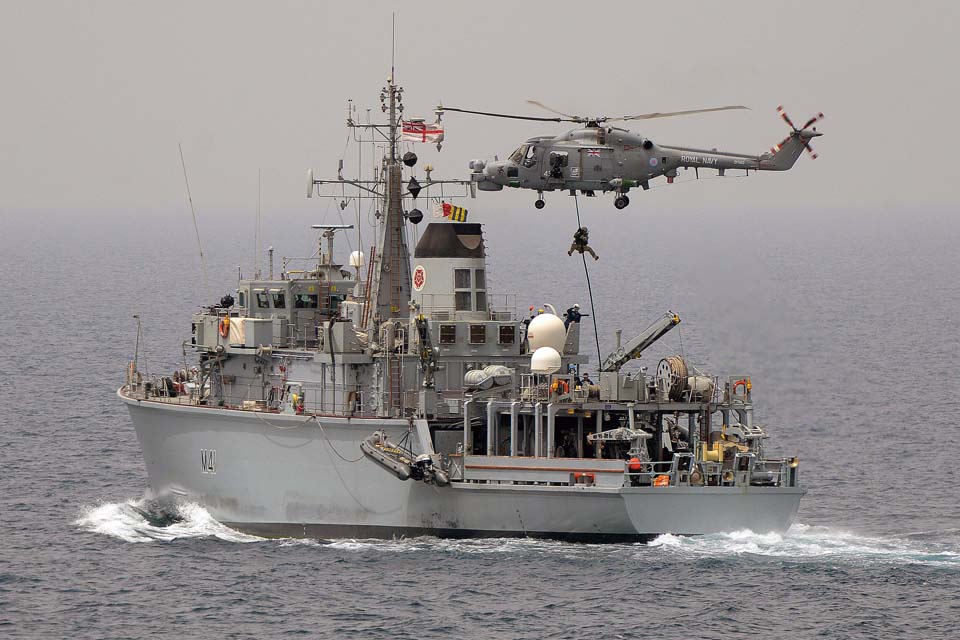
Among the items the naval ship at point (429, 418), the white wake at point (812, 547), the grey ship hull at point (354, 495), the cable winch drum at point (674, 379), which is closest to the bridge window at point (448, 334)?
the naval ship at point (429, 418)

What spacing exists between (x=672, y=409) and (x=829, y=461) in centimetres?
1511

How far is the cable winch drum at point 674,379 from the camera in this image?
48562 mm

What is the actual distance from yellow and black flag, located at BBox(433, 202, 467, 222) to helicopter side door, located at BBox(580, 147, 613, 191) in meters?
3.89

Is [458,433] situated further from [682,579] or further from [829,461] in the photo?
[829,461]

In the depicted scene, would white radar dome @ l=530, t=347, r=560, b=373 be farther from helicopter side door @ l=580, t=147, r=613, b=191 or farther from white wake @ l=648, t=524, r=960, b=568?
white wake @ l=648, t=524, r=960, b=568

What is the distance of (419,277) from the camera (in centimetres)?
5288

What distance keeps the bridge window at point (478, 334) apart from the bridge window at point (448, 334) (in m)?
0.48

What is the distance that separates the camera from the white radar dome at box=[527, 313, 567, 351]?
5062 cm

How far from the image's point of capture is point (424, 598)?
43438 mm

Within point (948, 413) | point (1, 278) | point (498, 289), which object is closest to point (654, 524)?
point (948, 413)

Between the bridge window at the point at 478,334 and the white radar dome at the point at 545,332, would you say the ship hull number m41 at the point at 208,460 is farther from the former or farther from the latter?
the white radar dome at the point at 545,332

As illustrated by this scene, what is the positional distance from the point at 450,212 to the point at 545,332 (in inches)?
194

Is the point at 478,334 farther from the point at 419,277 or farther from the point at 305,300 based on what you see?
the point at 305,300

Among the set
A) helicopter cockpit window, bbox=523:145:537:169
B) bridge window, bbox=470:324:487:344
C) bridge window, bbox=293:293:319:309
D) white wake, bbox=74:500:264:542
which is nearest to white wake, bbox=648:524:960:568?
bridge window, bbox=470:324:487:344
